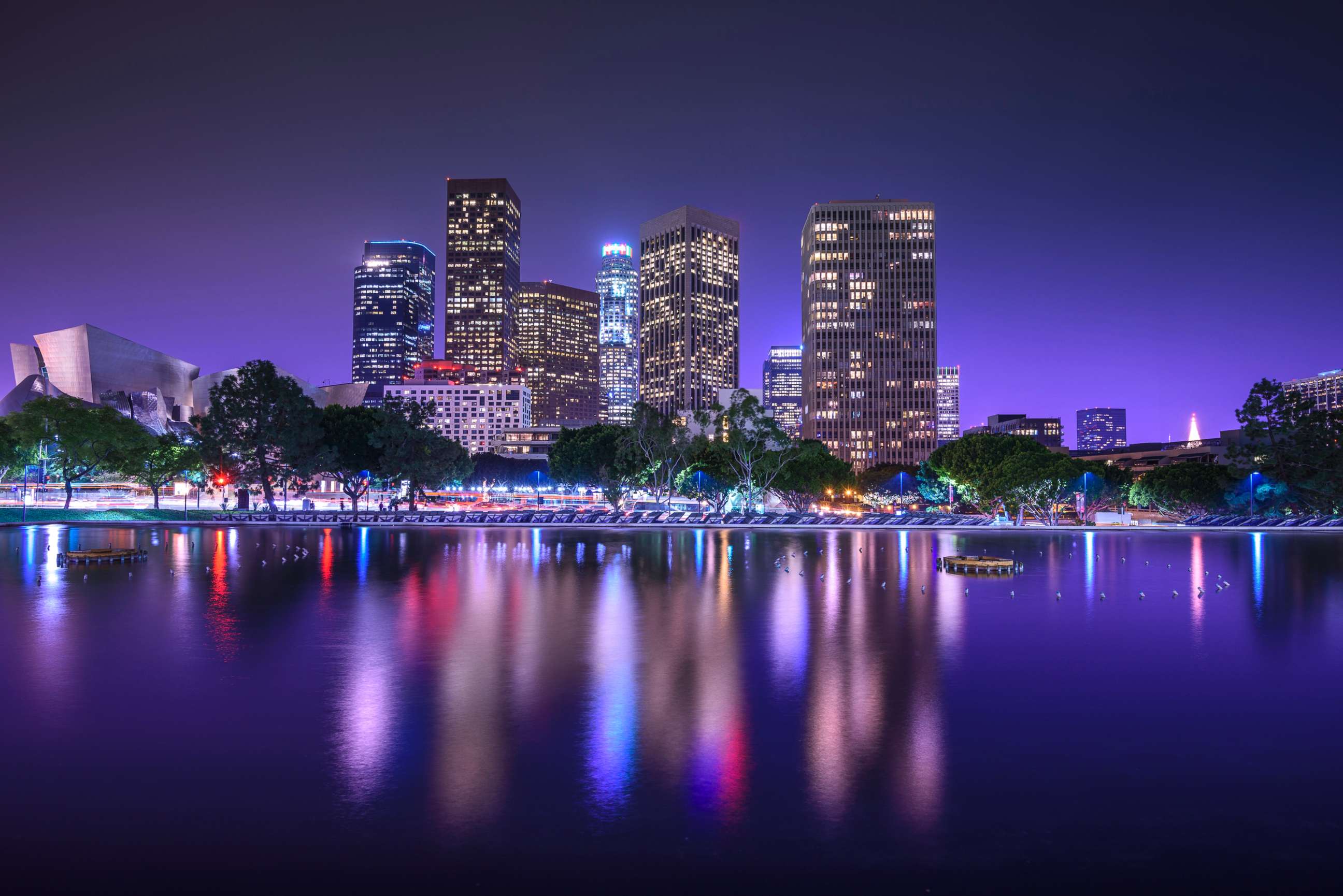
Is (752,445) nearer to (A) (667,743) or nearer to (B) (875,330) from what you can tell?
(A) (667,743)

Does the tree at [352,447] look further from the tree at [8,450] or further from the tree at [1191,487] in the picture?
the tree at [1191,487]

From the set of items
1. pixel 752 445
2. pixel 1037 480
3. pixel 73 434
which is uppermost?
pixel 73 434

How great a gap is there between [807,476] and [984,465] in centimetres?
1663

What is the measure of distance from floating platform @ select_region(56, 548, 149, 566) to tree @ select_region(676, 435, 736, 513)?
46288 mm

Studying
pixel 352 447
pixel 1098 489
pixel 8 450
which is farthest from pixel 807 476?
pixel 8 450

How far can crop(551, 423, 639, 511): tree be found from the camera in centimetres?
7331

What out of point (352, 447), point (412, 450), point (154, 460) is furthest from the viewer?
point (352, 447)

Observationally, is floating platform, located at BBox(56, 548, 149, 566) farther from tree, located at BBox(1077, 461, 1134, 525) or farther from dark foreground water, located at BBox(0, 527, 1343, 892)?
tree, located at BBox(1077, 461, 1134, 525)

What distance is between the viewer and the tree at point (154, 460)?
69438mm

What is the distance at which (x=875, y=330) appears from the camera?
17988cm

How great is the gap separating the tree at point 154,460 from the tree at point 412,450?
15293 mm

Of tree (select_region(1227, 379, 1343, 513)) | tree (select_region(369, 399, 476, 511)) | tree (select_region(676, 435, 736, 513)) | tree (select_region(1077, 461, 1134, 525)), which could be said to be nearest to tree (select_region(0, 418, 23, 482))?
tree (select_region(369, 399, 476, 511))

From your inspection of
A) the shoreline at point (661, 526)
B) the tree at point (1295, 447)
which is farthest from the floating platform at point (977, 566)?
the tree at point (1295, 447)

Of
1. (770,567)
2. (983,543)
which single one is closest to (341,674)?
(770,567)
